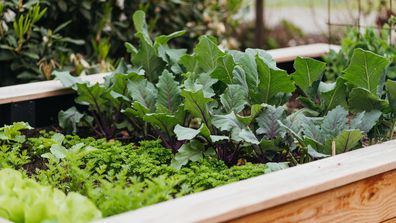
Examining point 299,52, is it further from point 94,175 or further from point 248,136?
point 94,175

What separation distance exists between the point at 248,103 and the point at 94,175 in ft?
2.81

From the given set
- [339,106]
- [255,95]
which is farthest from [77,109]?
[339,106]

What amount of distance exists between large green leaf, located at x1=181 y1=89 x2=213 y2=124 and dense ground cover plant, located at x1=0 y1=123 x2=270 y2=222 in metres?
0.20

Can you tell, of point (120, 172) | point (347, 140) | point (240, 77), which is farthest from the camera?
point (240, 77)

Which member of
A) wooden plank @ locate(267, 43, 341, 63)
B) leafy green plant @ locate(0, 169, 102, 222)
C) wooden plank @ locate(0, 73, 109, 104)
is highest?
leafy green plant @ locate(0, 169, 102, 222)

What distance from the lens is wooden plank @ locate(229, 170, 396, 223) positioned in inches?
105

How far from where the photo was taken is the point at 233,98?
11.6 feet

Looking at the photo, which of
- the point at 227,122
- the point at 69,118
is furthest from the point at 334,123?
the point at 69,118

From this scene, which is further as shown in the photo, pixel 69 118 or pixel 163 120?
pixel 69 118

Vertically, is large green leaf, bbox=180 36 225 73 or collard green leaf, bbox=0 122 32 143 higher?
large green leaf, bbox=180 36 225 73

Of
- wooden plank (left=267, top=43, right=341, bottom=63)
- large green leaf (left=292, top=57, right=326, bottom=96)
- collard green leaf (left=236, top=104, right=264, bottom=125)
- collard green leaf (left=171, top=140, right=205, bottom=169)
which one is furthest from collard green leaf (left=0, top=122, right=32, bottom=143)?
wooden plank (left=267, top=43, right=341, bottom=63)

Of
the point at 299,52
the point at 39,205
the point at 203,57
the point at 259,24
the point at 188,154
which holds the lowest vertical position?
the point at 259,24

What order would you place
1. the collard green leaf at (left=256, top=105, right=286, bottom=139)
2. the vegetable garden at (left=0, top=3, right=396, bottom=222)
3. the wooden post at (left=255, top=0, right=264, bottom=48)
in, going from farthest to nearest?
1. the wooden post at (left=255, top=0, right=264, bottom=48)
2. the collard green leaf at (left=256, top=105, right=286, bottom=139)
3. the vegetable garden at (left=0, top=3, right=396, bottom=222)

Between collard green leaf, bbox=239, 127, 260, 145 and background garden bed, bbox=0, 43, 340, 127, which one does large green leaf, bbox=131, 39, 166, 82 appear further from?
collard green leaf, bbox=239, 127, 260, 145
